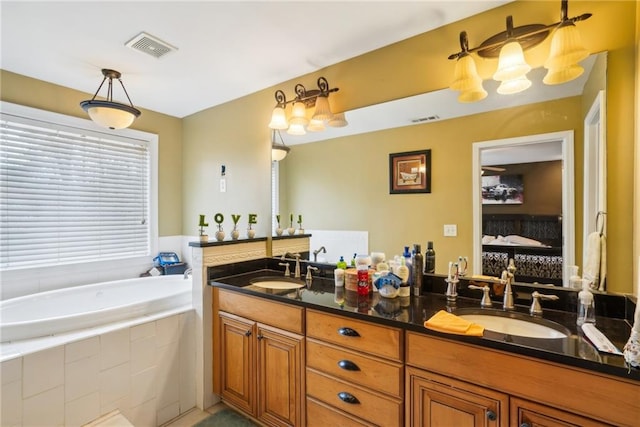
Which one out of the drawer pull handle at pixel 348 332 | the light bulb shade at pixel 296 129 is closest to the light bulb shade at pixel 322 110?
the light bulb shade at pixel 296 129

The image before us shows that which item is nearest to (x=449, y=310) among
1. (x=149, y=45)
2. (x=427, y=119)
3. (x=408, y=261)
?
(x=408, y=261)

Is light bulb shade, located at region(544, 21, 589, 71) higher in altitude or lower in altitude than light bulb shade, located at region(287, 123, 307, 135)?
higher

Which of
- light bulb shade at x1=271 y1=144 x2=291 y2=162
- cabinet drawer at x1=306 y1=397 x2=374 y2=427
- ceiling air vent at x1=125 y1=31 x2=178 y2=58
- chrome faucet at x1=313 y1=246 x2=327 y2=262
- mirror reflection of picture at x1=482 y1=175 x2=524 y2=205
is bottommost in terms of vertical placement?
cabinet drawer at x1=306 y1=397 x2=374 y2=427

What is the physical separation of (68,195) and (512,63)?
340 cm

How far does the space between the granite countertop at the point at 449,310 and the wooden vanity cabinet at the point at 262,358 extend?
0.32 feet

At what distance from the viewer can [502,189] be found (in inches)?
65.1

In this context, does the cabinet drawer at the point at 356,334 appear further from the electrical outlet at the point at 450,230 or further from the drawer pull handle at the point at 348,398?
the electrical outlet at the point at 450,230

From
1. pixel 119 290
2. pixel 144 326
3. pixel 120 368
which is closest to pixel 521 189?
pixel 144 326

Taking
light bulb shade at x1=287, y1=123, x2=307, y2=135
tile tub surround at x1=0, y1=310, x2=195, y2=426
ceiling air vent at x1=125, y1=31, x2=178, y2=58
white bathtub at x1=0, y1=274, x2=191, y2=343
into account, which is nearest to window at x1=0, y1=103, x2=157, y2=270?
white bathtub at x1=0, y1=274, x2=191, y2=343

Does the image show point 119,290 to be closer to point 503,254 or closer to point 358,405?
point 358,405

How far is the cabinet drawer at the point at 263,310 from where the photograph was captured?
65.6 inches

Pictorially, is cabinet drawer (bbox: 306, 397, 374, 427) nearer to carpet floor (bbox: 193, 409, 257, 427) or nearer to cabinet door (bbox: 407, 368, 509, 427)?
cabinet door (bbox: 407, 368, 509, 427)

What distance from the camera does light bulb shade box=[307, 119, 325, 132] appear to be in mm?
2207

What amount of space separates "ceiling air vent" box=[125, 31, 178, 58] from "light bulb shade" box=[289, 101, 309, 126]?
2.84 feet
